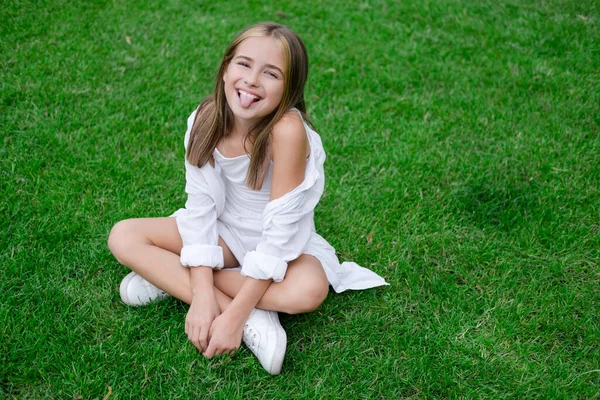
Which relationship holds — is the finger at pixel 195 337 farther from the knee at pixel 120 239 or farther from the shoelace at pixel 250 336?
the knee at pixel 120 239

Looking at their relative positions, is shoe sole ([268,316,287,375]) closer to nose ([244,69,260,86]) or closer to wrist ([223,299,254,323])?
wrist ([223,299,254,323])

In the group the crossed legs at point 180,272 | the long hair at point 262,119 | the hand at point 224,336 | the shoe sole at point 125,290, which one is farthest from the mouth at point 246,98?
the shoe sole at point 125,290

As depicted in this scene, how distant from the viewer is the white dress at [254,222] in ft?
7.36

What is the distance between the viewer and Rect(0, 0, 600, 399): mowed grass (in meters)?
2.26

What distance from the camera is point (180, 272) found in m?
2.39

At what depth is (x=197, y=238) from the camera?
2375mm

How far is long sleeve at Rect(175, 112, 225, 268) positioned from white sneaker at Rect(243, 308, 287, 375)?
0.29m

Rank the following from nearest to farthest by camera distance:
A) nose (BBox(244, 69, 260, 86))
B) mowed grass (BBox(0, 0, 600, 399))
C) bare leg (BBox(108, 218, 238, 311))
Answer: nose (BBox(244, 69, 260, 86)) < mowed grass (BBox(0, 0, 600, 399)) < bare leg (BBox(108, 218, 238, 311))

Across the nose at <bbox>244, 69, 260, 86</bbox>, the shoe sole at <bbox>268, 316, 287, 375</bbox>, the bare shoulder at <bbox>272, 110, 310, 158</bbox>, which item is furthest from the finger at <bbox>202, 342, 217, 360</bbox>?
the nose at <bbox>244, 69, 260, 86</bbox>

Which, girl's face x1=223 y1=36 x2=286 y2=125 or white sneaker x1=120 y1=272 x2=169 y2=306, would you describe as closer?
girl's face x1=223 y1=36 x2=286 y2=125

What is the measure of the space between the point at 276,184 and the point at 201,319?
0.59m

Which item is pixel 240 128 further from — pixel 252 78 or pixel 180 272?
pixel 180 272

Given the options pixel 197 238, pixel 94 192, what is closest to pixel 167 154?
pixel 94 192

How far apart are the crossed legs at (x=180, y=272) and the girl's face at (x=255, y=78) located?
0.64 m
